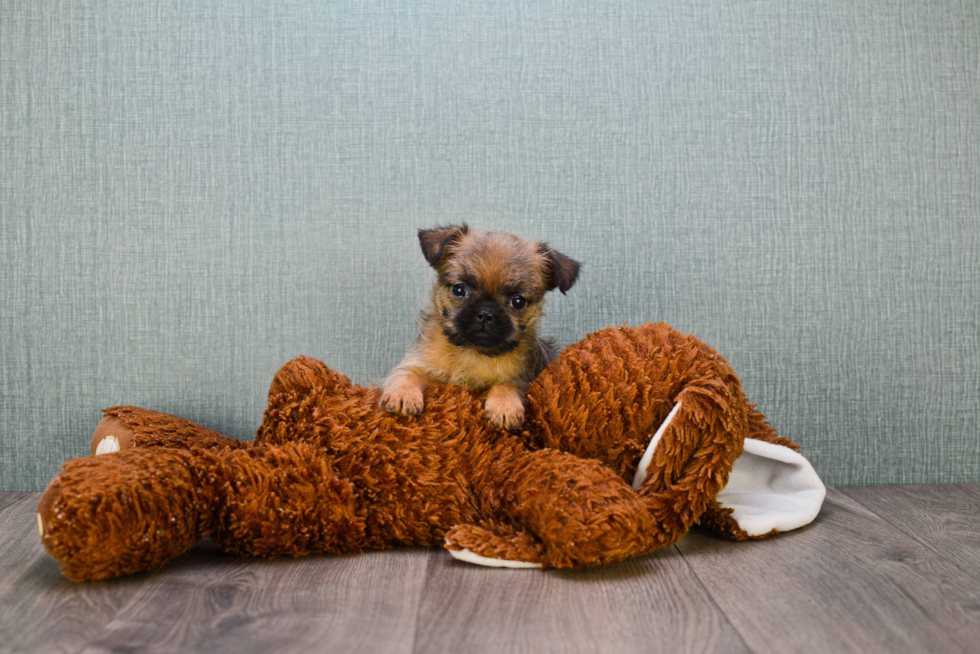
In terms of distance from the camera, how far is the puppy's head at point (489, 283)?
2.02 metres

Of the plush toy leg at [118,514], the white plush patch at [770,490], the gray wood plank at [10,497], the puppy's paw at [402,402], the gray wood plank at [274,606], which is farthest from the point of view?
the gray wood plank at [10,497]

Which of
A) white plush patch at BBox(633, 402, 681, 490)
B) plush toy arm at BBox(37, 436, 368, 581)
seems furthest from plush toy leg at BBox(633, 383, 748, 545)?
plush toy arm at BBox(37, 436, 368, 581)

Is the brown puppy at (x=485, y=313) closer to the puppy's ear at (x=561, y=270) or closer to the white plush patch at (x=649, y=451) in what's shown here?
the puppy's ear at (x=561, y=270)

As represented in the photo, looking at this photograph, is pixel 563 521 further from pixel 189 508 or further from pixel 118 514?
pixel 118 514

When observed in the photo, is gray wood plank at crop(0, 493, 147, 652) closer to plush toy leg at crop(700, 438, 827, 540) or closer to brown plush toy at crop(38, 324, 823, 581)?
brown plush toy at crop(38, 324, 823, 581)

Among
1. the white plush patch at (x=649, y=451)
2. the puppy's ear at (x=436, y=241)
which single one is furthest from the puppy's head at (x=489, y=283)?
the white plush patch at (x=649, y=451)

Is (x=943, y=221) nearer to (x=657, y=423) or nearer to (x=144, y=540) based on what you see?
(x=657, y=423)

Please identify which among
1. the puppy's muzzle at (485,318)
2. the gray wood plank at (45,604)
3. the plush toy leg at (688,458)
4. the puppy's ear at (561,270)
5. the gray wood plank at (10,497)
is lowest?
the gray wood plank at (10,497)

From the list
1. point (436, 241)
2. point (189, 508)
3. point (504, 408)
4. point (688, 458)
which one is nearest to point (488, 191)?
point (436, 241)

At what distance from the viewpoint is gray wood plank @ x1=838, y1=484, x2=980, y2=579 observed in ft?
6.34

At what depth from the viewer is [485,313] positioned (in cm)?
200

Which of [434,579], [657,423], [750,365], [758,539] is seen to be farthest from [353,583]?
[750,365]

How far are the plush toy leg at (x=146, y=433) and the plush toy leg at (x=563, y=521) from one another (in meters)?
0.97

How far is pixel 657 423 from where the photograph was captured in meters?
1.92
